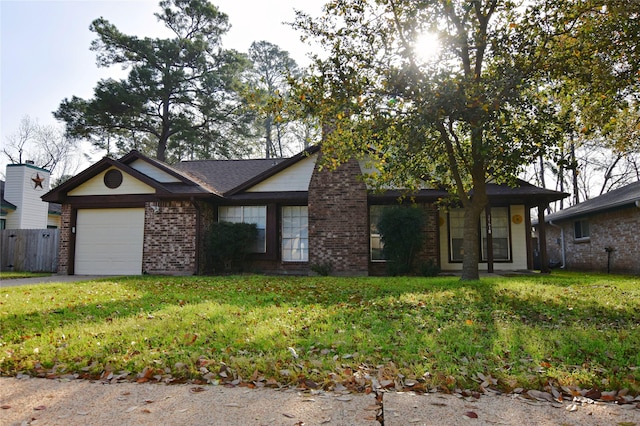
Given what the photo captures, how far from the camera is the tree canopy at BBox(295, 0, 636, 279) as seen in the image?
26.6 feet

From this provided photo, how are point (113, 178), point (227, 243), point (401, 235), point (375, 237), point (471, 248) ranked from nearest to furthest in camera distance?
point (471, 248)
point (401, 235)
point (227, 243)
point (375, 237)
point (113, 178)

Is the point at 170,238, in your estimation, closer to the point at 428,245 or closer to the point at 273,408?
the point at 428,245

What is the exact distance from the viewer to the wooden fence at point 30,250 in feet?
52.1

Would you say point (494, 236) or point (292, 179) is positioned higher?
point (292, 179)

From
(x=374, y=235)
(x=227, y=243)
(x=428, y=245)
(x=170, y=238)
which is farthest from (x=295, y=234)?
(x=428, y=245)

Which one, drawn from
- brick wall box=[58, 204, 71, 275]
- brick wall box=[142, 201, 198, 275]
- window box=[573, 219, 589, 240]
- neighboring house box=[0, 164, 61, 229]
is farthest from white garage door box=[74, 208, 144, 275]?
window box=[573, 219, 589, 240]

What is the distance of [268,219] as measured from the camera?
13.8 metres

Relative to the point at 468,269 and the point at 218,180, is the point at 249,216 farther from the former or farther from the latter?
the point at 468,269

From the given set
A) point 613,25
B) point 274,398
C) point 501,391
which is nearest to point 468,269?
point 613,25

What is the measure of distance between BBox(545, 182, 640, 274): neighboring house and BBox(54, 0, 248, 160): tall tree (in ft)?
58.4

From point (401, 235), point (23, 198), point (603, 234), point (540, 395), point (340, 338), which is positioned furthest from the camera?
point (23, 198)

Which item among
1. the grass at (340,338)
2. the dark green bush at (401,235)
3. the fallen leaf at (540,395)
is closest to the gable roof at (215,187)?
the dark green bush at (401,235)

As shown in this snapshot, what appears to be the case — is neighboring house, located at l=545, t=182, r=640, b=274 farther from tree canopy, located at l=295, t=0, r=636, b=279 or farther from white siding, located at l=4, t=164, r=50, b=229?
white siding, located at l=4, t=164, r=50, b=229

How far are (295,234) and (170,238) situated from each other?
155 inches
